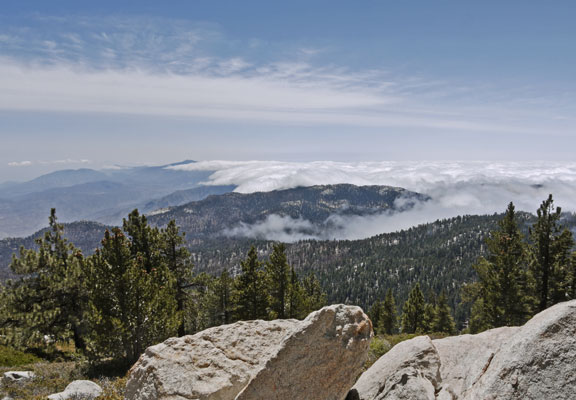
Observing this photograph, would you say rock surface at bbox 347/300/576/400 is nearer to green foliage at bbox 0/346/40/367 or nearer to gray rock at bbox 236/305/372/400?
gray rock at bbox 236/305/372/400

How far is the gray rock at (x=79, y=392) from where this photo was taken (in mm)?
13484

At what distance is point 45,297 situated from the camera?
2884cm

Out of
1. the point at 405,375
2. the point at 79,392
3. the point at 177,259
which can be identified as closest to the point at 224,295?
the point at 177,259

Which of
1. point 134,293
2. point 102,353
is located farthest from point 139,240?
point 102,353

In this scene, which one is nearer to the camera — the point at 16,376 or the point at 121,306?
the point at 16,376

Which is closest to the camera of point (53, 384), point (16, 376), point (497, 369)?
point (497, 369)

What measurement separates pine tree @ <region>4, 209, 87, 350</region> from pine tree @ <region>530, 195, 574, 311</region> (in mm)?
40987

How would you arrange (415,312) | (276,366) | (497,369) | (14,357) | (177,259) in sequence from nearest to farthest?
(497,369) < (276,366) < (14,357) < (177,259) < (415,312)

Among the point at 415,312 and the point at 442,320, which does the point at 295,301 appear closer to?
the point at 415,312

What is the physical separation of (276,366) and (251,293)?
84.9 ft

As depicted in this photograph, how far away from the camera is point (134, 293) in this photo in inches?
850

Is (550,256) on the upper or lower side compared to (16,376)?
upper

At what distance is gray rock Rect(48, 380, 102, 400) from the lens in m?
13.5

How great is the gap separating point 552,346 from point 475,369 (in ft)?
8.81
